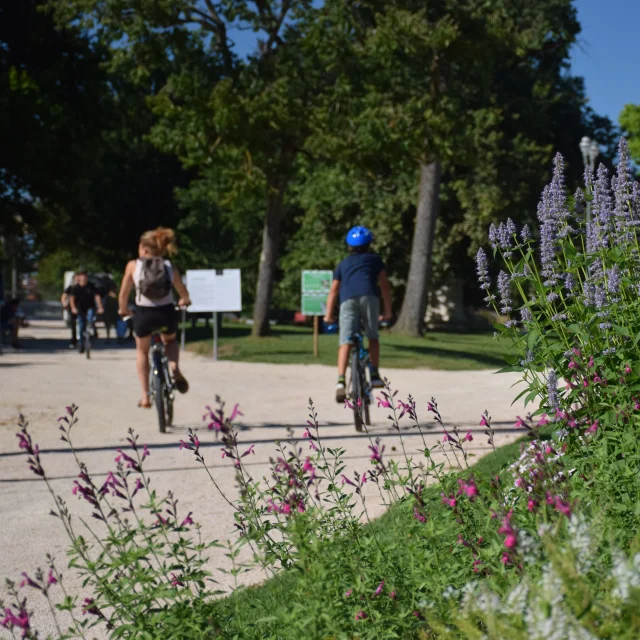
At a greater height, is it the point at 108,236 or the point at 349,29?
the point at 349,29

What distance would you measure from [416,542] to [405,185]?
4024 centimetres

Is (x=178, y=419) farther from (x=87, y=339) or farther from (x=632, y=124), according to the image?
(x=632, y=124)

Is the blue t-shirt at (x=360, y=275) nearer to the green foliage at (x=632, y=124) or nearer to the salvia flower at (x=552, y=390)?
the salvia flower at (x=552, y=390)

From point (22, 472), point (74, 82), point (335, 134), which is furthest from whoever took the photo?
point (74, 82)

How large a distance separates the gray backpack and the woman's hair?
0.57 feet

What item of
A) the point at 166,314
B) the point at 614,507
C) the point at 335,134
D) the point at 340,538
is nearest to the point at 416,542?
the point at 340,538

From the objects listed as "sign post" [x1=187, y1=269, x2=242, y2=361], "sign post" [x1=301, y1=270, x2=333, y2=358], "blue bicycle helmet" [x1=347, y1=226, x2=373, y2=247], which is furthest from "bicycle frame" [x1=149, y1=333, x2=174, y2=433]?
"sign post" [x1=301, y1=270, x2=333, y2=358]

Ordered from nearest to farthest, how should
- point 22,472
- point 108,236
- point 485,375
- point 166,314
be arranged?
1. point 22,472
2. point 166,314
3. point 485,375
4. point 108,236

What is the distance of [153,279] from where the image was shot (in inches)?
417

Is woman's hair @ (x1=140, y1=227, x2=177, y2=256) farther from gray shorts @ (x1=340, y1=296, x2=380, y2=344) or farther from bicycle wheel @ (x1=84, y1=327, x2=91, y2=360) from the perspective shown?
bicycle wheel @ (x1=84, y1=327, x2=91, y2=360)

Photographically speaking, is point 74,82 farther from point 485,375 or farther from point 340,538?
point 340,538

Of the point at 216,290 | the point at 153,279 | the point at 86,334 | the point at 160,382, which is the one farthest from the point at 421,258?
the point at 160,382

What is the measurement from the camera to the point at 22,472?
8.22m

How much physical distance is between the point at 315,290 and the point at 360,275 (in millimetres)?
11050
